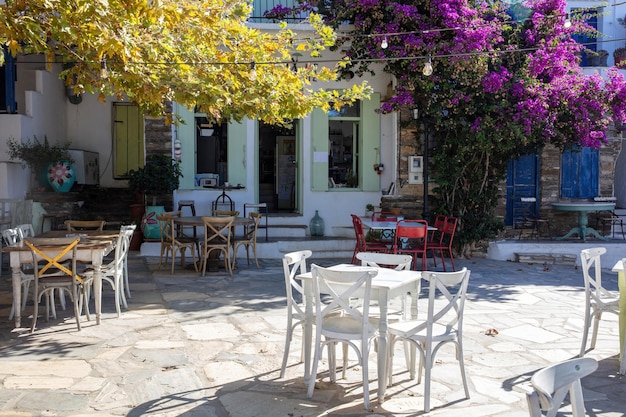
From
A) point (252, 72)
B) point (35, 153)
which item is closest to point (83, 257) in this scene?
point (252, 72)

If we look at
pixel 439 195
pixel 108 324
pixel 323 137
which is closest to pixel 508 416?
pixel 108 324

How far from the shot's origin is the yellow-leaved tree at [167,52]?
4.62m

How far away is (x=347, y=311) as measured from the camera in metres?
3.83

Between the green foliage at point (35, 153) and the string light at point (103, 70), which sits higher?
the string light at point (103, 70)

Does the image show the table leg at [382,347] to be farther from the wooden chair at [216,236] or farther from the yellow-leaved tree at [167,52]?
the wooden chair at [216,236]

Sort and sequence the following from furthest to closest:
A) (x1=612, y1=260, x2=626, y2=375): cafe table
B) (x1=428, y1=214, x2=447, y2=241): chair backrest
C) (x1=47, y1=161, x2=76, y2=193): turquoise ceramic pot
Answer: (x1=47, y1=161, x2=76, y2=193): turquoise ceramic pot → (x1=428, y1=214, x2=447, y2=241): chair backrest → (x1=612, y1=260, x2=626, y2=375): cafe table

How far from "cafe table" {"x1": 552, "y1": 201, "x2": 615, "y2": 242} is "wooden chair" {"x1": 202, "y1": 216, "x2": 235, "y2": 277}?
647 centimetres

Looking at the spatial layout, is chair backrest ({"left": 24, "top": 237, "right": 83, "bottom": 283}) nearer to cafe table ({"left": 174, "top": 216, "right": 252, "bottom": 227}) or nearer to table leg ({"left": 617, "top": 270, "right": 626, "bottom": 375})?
cafe table ({"left": 174, "top": 216, "right": 252, "bottom": 227})

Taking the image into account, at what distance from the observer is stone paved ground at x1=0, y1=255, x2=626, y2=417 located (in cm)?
380

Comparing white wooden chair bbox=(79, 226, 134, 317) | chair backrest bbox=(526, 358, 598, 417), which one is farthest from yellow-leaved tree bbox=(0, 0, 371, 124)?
chair backrest bbox=(526, 358, 598, 417)

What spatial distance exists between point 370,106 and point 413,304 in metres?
7.86

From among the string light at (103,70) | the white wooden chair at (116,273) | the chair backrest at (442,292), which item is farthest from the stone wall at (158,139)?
the chair backrest at (442,292)

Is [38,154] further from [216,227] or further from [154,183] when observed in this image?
[216,227]

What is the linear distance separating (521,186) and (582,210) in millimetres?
1179
